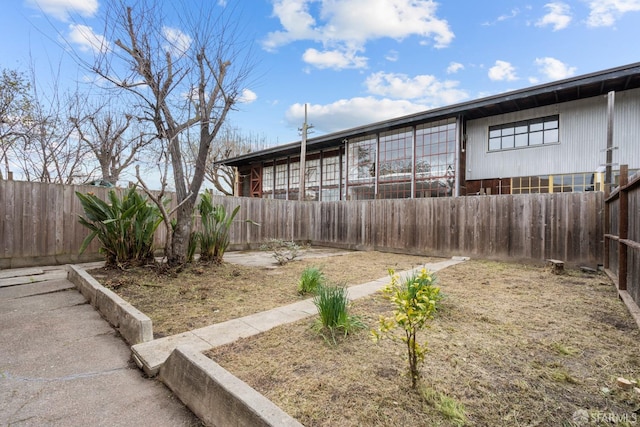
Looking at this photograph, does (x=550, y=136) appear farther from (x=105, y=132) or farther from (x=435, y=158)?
(x=105, y=132)

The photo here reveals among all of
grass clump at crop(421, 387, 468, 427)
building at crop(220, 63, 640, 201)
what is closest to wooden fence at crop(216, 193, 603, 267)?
building at crop(220, 63, 640, 201)

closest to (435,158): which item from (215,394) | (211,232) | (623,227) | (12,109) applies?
(623,227)

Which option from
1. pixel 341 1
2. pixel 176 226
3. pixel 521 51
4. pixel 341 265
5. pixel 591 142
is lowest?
pixel 341 265

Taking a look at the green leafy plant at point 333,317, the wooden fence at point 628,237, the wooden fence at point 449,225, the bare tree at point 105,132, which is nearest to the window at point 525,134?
the wooden fence at point 449,225

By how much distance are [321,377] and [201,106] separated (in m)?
4.68

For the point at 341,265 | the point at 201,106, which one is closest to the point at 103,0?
the point at 201,106

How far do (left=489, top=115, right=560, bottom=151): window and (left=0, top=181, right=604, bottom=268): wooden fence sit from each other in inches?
217

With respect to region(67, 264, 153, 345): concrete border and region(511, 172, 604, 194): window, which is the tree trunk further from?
region(511, 172, 604, 194): window

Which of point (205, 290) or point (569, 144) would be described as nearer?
point (205, 290)

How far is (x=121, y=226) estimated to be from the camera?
4621 mm

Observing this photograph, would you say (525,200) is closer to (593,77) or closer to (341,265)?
(341,265)

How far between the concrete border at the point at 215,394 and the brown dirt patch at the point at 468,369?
0.51 feet

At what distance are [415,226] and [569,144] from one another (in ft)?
22.0

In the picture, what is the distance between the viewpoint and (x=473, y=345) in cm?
232
